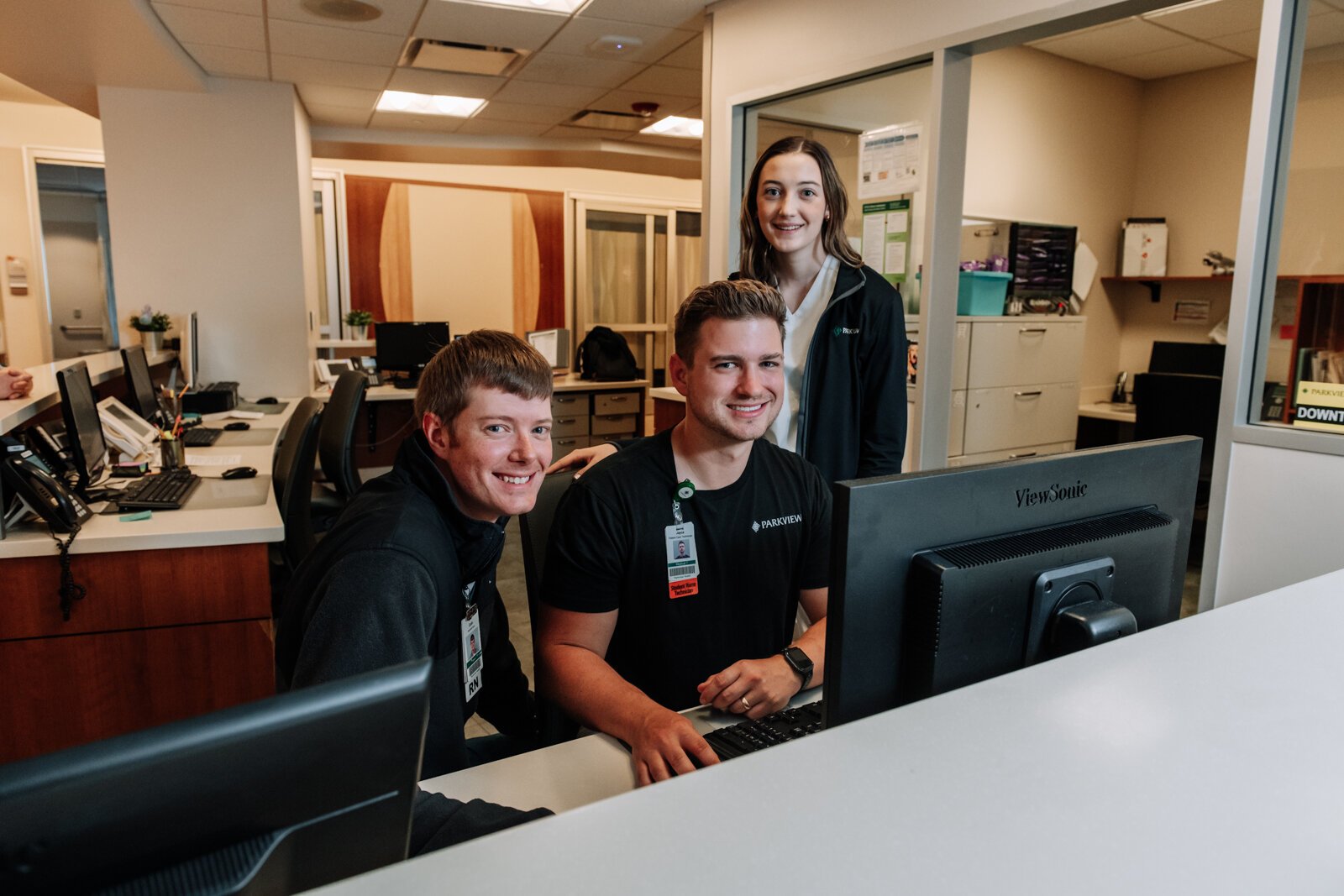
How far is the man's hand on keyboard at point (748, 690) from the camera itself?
1.19 m

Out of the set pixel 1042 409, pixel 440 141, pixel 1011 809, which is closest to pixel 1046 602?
pixel 1011 809

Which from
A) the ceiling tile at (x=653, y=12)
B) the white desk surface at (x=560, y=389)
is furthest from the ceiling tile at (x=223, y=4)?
the white desk surface at (x=560, y=389)

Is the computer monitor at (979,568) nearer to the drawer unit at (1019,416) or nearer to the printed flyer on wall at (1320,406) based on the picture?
the printed flyer on wall at (1320,406)

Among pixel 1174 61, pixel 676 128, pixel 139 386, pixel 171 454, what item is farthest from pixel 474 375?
pixel 676 128

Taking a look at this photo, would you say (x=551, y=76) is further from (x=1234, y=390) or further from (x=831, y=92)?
(x=1234, y=390)

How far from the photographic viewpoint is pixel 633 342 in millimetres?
9070

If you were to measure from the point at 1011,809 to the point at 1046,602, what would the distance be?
287 millimetres

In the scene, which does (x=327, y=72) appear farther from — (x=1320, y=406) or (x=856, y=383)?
(x=1320, y=406)

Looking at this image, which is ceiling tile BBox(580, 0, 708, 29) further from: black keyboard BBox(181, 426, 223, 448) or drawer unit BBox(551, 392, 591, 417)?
drawer unit BBox(551, 392, 591, 417)

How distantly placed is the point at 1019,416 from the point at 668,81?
2.76m

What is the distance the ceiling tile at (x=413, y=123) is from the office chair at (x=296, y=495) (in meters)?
3.77

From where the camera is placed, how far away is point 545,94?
5.41m

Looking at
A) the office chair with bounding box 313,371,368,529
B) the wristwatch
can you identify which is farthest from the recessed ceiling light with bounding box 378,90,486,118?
the wristwatch

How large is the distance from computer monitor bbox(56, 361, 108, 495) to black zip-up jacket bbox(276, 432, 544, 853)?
5.76 feet
